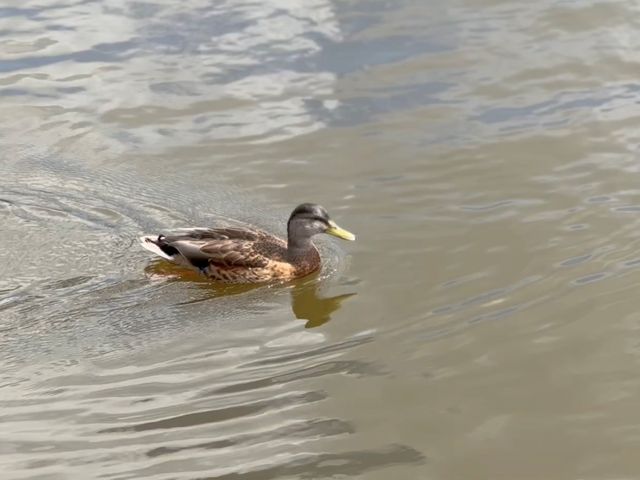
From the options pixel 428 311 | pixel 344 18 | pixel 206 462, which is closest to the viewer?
pixel 206 462

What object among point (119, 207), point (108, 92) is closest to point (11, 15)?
point (108, 92)

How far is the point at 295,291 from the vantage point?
8.62 metres

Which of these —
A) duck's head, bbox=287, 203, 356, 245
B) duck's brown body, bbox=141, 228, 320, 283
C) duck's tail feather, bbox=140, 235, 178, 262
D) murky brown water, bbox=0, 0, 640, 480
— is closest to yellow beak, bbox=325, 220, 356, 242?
duck's head, bbox=287, 203, 356, 245

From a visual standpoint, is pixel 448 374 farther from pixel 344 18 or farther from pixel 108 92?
pixel 344 18

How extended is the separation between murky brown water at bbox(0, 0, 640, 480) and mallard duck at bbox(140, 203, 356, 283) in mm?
171

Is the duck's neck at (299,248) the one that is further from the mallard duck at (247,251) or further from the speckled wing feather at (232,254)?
the speckled wing feather at (232,254)

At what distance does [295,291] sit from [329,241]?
39.0 inches

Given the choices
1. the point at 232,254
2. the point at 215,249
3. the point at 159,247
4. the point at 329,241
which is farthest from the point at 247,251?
the point at 329,241

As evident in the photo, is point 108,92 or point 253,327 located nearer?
point 253,327

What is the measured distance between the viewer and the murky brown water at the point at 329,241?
6.10m

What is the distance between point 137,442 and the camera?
6.04 meters

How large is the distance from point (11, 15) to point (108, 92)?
353 cm

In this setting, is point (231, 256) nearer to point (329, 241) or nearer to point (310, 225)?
point (310, 225)

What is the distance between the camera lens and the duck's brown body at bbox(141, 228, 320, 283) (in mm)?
8766
